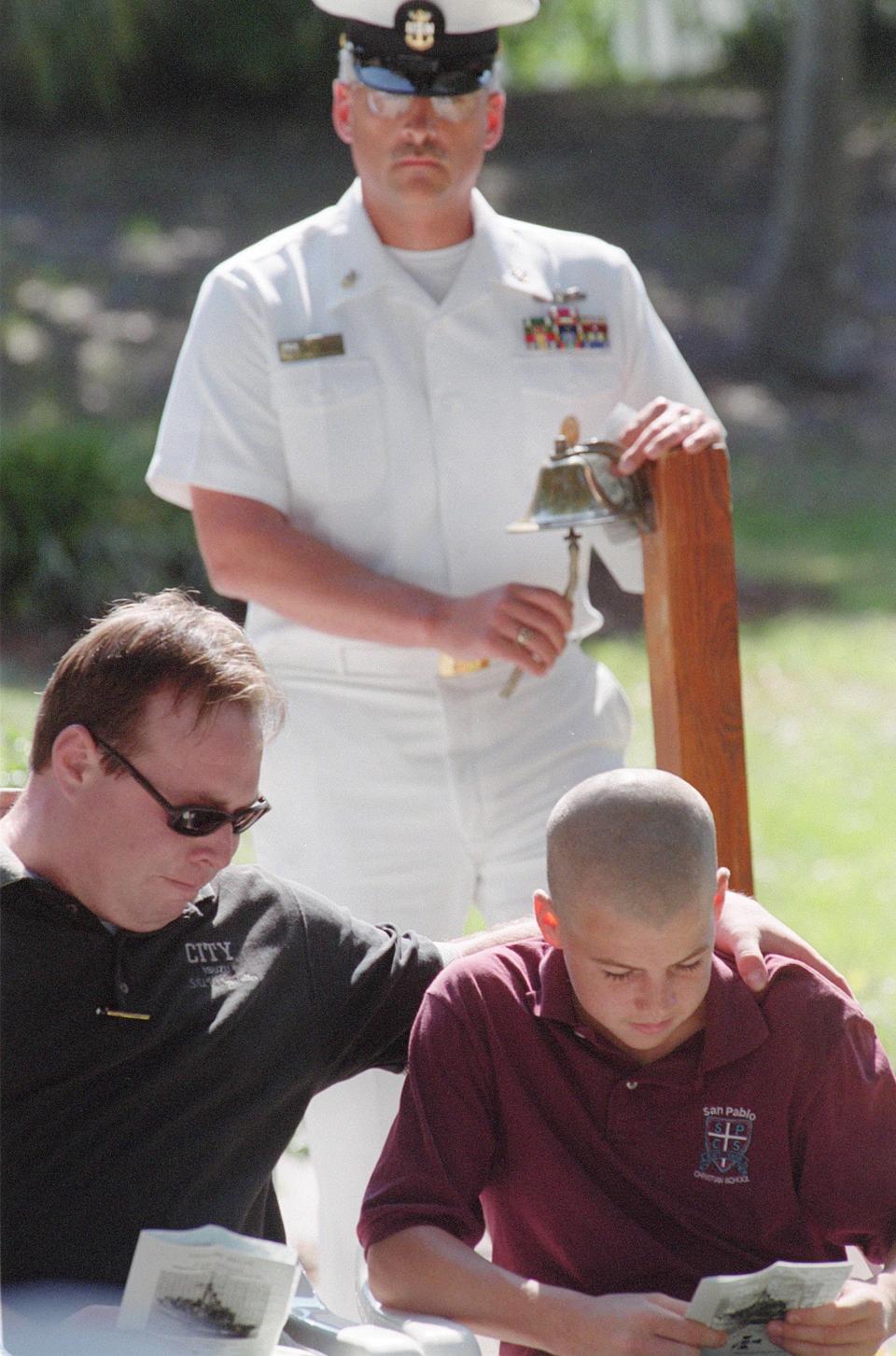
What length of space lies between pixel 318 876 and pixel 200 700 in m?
1.02

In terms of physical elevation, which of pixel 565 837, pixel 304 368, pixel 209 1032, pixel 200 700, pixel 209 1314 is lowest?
pixel 209 1314

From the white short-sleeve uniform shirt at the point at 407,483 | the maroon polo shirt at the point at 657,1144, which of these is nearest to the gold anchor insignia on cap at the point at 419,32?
the white short-sleeve uniform shirt at the point at 407,483

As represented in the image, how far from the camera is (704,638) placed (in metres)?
2.99

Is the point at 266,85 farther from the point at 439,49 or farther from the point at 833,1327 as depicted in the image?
the point at 833,1327

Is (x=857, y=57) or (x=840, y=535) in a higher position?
(x=857, y=57)

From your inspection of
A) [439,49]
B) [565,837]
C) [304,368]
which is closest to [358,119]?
[439,49]

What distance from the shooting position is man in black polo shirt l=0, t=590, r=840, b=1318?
2248mm

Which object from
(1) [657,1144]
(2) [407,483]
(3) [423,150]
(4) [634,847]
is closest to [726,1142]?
(1) [657,1144]

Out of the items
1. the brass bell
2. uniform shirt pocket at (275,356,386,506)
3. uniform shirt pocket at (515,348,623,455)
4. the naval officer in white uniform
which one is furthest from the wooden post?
uniform shirt pocket at (275,356,386,506)

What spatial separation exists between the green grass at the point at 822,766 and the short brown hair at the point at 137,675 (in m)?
1.92

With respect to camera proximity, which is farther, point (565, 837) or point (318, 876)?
point (318, 876)

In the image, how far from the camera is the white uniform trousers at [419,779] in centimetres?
329

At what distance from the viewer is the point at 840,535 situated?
37.4 feet

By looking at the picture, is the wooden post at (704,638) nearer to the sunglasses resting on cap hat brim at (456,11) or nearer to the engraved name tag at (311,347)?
the engraved name tag at (311,347)
